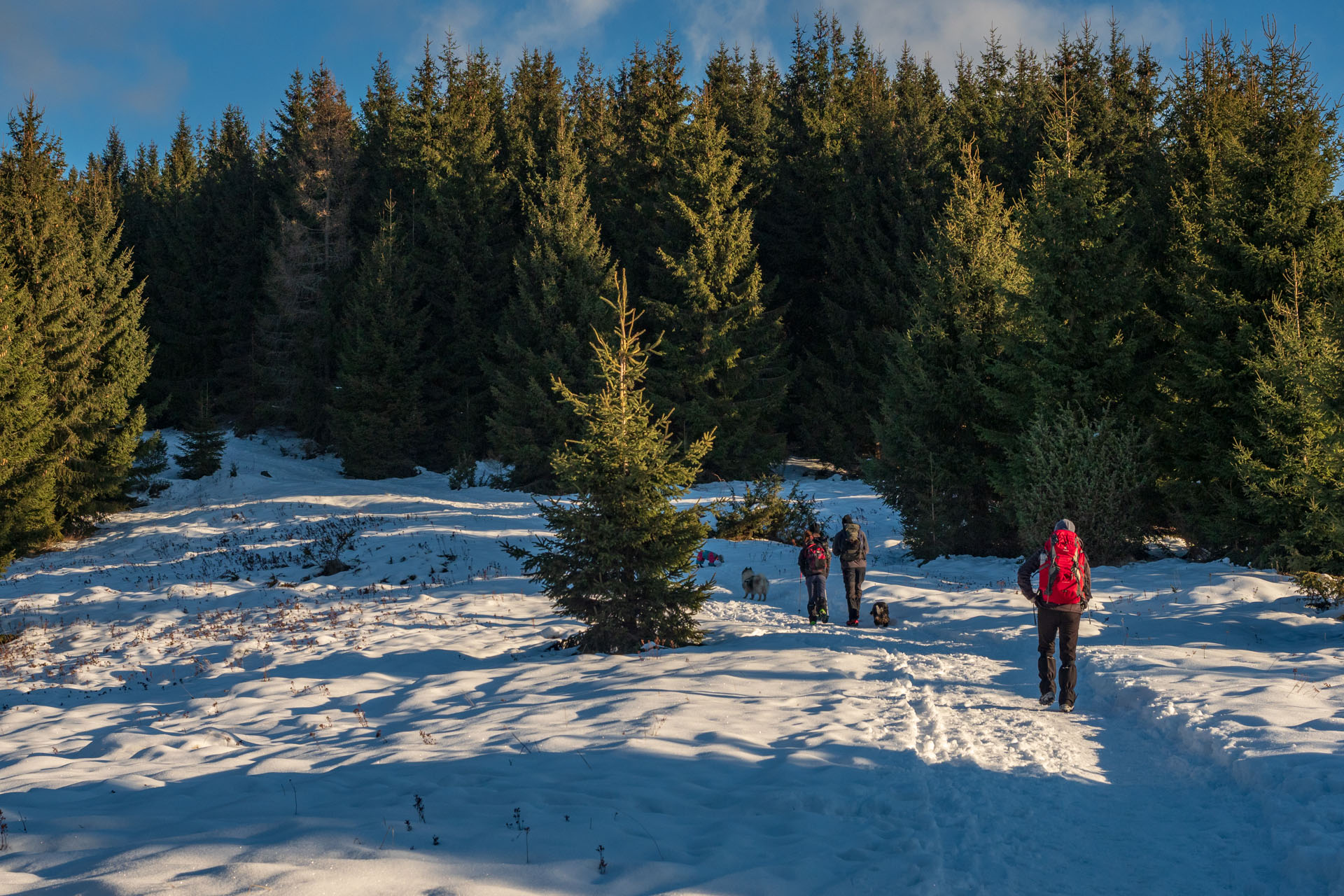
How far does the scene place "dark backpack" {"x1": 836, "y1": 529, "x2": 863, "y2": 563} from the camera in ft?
44.3

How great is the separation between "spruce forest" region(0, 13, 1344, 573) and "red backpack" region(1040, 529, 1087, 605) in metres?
5.74

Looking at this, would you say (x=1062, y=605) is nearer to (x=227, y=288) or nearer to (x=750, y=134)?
(x=750, y=134)

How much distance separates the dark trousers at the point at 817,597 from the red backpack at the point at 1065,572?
5557 mm

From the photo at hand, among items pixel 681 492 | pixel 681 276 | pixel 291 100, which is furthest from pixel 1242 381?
pixel 291 100

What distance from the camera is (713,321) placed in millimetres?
34688

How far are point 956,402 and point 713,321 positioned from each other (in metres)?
15.8

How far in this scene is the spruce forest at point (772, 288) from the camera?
16.5 metres

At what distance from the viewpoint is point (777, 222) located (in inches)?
1622

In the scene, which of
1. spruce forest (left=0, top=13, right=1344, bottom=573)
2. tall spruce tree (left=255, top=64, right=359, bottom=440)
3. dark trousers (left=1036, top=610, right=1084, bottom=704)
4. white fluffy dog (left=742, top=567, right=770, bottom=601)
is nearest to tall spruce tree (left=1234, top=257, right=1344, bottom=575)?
spruce forest (left=0, top=13, right=1344, bottom=573)

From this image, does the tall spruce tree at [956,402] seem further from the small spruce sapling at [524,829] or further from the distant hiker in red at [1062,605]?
the small spruce sapling at [524,829]

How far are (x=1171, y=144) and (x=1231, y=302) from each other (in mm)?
14093

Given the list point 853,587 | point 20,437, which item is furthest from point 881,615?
point 20,437

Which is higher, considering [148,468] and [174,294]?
[174,294]

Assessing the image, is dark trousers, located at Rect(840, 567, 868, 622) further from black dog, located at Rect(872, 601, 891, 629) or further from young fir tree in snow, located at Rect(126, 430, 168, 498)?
young fir tree in snow, located at Rect(126, 430, 168, 498)
